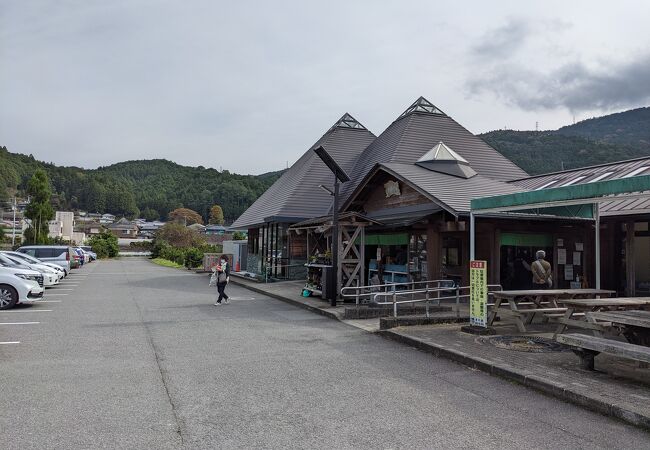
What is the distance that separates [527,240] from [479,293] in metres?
6.06

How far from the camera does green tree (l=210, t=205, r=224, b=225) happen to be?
112m

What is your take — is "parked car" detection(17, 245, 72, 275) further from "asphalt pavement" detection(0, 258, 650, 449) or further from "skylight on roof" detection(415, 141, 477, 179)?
"skylight on roof" detection(415, 141, 477, 179)

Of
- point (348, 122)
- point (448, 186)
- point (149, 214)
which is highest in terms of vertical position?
point (149, 214)

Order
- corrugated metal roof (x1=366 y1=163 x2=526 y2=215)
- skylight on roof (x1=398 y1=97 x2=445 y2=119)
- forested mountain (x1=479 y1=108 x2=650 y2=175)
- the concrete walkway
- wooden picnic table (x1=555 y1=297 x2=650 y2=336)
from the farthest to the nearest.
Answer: forested mountain (x1=479 y1=108 x2=650 y2=175)
skylight on roof (x1=398 y1=97 x2=445 y2=119)
corrugated metal roof (x1=366 y1=163 x2=526 y2=215)
wooden picnic table (x1=555 y1=297 x2=650 y2=336)
the concrete walkway

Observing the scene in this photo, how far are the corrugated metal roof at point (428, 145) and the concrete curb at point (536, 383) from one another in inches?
459

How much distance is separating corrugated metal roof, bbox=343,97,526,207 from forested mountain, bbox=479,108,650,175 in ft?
36.9

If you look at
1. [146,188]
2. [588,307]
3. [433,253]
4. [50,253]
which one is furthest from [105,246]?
[146,188]

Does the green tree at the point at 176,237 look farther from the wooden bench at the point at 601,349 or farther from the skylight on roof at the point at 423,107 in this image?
the wooden bench at the point at 601,349

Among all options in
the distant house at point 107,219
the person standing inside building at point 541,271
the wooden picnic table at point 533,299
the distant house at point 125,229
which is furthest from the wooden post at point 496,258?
the distant house at point 107,219

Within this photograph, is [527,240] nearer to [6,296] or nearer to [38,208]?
[6,296]

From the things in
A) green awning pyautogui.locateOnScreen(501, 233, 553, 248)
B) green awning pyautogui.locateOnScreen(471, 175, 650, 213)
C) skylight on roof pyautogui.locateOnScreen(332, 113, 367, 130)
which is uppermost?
skylight on roof pyautogui.locateOnScreen(332, 113, 367, 130)

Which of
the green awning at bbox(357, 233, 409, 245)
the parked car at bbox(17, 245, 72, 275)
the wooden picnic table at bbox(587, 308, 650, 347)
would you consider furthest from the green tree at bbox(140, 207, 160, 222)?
the wooden picnic table at bbox(587, 308, 650, 347)

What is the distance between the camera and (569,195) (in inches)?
324

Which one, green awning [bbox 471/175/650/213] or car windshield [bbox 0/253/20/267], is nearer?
green awning [bbox 471/175/650/213]
